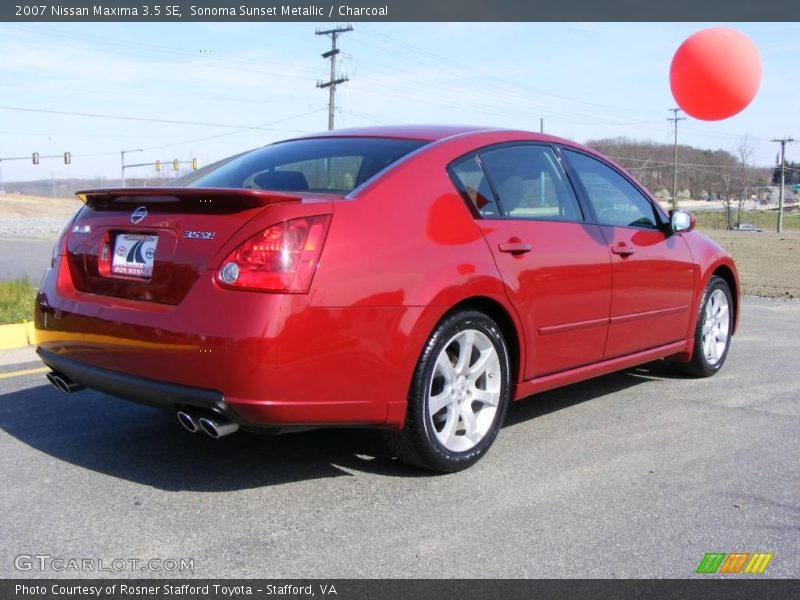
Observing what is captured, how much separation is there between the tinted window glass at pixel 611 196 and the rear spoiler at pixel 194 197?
6.71 feet

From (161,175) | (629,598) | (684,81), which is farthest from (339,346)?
(161,175)

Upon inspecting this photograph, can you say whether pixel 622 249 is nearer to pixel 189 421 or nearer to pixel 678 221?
pixel 678 221

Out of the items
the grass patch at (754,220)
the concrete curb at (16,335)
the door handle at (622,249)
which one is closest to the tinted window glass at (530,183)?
the door handle at (622,249)

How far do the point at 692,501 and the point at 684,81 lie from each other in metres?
10.8

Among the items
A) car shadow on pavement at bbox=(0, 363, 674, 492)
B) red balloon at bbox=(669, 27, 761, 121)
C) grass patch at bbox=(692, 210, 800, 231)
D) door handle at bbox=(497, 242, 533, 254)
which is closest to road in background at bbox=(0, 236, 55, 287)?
car shadow on pavement at bbox=(0, 363, 674, 492)

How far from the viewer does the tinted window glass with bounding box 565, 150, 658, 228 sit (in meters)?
4.61

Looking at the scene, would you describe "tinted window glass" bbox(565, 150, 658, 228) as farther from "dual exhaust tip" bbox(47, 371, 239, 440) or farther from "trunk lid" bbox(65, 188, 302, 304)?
"dual exhaust tip" bbox(47, 371, 239, 440)

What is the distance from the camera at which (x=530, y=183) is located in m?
4.19

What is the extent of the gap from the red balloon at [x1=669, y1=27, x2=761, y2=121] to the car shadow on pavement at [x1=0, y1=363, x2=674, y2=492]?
9.22 m

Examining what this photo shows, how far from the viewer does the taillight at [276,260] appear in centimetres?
296

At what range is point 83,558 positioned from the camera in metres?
2.67

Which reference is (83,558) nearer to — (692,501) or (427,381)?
(427,381)

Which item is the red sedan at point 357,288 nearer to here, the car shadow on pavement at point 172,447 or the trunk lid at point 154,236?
the trunk lid at point 154,236

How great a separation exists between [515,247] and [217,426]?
1650 mm
